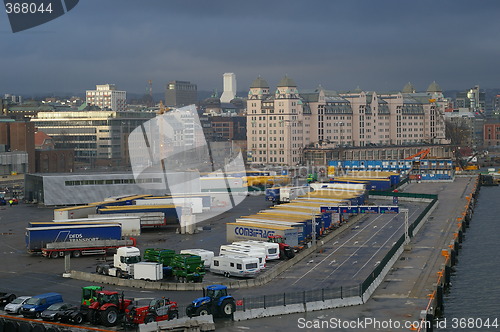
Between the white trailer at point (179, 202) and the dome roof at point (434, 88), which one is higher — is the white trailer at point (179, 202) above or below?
below

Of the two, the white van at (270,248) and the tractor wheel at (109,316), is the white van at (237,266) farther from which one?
the tractor wheel at (109,316)

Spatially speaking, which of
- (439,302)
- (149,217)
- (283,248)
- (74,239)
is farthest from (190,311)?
(149,217)

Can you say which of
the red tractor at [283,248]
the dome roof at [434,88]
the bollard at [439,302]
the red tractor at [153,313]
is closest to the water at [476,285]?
the bollard at [439,302]

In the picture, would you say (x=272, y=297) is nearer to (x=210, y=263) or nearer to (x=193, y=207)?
(x=210, y=263)

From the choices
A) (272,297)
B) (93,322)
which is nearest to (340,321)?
(272,297)

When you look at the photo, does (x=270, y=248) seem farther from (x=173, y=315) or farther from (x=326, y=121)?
(x=326, y=121)

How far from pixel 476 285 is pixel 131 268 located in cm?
1602

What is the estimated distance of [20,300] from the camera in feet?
89.0

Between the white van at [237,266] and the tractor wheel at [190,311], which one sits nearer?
the tractor wheel at [190,311]

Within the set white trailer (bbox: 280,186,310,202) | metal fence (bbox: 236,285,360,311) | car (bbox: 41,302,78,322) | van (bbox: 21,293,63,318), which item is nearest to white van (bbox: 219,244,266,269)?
metal fence (bbox: 236,285,360,311)

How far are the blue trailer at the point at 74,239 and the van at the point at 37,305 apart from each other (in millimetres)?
13398

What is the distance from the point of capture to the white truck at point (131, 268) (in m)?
32.4

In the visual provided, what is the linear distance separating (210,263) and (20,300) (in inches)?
399

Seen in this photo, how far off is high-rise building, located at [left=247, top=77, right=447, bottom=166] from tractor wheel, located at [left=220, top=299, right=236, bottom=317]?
10546 centimetres
